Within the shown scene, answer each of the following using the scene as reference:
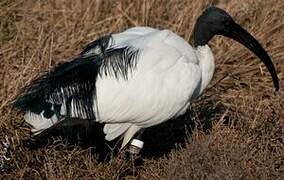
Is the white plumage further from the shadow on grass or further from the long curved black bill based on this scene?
the long curved black bill

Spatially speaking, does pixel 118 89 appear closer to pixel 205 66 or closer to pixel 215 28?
pixel 205 66

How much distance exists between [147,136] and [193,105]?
1.29 ft

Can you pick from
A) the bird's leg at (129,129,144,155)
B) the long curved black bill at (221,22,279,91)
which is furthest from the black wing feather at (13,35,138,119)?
the long curved black bill at (221,22,279,91)

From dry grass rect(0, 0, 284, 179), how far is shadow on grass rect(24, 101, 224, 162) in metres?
0.01

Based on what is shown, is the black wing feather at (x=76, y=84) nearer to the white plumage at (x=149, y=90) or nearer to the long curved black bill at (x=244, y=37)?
the white plumage at (x=149, y=90)

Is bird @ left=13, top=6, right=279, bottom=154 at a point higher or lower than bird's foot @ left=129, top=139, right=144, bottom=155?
higher

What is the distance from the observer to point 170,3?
7.14 metres

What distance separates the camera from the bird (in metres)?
5.08

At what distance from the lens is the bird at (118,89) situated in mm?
5078

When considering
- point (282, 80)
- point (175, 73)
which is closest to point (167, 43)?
point (175, 73)

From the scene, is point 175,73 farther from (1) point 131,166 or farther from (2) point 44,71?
(2) point 44,71

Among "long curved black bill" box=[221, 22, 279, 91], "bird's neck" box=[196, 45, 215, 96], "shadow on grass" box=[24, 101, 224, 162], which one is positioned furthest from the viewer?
"long curved black bill" box=[221, 22, 279, 91]

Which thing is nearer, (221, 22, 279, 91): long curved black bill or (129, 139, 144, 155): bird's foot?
(129, 139, 144, 155): bird's foot

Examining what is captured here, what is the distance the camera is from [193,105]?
6.09 m
